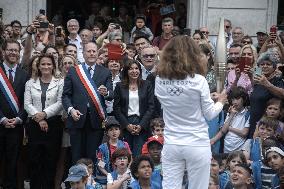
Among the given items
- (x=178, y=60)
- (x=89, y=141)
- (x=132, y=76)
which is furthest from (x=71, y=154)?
(x=178, y=60)

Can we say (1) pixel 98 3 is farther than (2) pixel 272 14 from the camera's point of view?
Yes

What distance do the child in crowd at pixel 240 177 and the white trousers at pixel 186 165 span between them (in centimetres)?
151

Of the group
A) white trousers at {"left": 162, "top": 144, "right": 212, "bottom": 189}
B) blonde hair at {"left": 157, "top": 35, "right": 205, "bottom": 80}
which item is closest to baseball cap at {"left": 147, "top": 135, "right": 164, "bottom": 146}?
white trousers at {"left": 162, "top": 144, "right": 212, "bottom": 189}

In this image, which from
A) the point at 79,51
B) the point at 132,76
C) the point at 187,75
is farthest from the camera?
the point at 79,51

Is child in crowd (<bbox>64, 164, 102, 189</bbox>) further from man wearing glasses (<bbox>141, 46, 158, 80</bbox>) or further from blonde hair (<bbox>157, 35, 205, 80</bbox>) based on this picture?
man wearing glasses (<bbox>141, 46, 158, 80</bbox>)

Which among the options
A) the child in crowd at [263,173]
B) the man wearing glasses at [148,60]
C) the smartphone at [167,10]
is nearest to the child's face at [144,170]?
the child in crowd at [263,173]

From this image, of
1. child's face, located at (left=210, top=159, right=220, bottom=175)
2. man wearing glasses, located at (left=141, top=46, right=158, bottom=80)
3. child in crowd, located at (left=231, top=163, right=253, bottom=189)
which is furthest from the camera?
man wearing glasses, located at (left=141, top=46, right=158, bottom=80)

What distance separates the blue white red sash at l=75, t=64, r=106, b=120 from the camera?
992 centimetres

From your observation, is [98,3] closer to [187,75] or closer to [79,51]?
[79,51]

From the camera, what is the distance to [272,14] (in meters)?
15.4

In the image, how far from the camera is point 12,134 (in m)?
10.0

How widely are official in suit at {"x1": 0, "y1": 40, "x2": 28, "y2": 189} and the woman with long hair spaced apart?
327cm

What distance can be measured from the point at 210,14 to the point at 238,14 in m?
0.51

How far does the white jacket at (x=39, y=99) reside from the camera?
9.88 m
